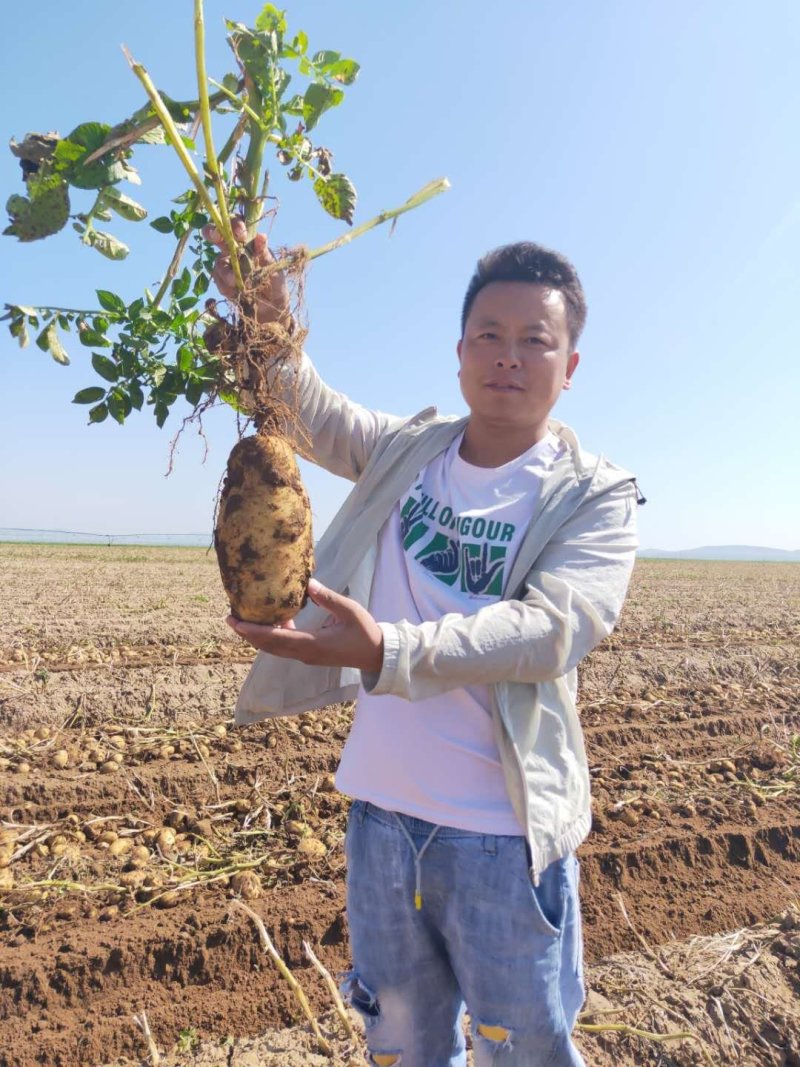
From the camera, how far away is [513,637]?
1.37 m

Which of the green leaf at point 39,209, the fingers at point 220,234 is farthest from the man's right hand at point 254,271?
the green leaf at point 39,209

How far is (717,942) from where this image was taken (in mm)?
2979

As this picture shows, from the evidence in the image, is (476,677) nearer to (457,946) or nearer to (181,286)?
(457,946)

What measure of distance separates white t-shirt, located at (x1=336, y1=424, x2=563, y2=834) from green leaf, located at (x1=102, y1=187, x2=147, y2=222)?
979mm

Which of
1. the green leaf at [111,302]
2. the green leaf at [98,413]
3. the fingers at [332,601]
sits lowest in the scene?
the fingers at [332,601]

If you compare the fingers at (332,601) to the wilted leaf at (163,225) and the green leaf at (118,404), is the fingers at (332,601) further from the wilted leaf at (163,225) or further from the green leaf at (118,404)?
the wilted leaf at (163,225)

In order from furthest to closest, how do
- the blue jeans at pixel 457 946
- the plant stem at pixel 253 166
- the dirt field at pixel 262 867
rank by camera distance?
the dirt field at pixel 262 867, the plant stem at pixel 253 166, the blue jeans at pixel 457 946

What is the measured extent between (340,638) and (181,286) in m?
1.10

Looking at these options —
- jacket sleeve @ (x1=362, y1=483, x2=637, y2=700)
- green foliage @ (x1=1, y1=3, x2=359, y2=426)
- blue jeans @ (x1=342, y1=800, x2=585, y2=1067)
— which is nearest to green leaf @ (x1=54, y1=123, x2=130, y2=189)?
green foliage @ (x1=1, y1=3, x2=359, y2=426)

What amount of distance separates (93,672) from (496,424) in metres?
5.11

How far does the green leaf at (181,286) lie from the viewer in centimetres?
193

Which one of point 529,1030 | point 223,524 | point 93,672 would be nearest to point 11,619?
point 93,672

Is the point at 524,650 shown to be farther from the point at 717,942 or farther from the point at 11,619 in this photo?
the point at 11,619

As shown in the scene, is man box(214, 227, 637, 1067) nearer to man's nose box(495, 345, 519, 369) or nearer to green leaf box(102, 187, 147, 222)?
man's nose box(495, 345, 519, 369)
